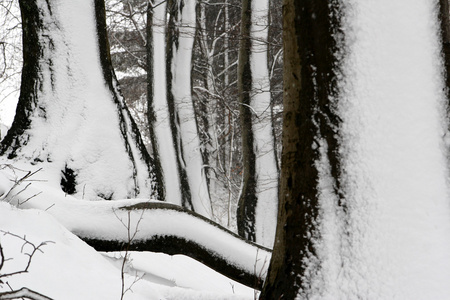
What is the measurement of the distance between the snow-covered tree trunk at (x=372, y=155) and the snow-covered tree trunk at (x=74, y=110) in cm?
307

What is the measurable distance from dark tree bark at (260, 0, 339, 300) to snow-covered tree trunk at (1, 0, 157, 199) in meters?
2.92

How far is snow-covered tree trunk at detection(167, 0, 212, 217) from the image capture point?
10375 millimetres

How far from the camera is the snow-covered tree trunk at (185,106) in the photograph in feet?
34.0

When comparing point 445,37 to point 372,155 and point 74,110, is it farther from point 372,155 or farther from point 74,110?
point 74,110

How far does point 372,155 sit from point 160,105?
8.27 meters

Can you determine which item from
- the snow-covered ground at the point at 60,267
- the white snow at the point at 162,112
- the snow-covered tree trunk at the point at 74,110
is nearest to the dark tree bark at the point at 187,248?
the snow-covered ground at the point at 60,267

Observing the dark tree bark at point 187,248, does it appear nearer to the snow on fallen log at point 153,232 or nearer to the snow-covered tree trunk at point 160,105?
the snow on fallen log at point 153,232

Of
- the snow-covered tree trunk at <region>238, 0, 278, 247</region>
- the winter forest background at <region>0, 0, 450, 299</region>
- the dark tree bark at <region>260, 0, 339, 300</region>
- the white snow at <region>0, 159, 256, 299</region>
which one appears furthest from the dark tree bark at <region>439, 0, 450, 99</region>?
the snow-covered tree trunk at <region>238, 0, 278, 247</region>

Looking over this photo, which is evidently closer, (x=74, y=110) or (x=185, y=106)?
(x=74, y=110)

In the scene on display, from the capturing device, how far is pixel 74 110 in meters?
5.23

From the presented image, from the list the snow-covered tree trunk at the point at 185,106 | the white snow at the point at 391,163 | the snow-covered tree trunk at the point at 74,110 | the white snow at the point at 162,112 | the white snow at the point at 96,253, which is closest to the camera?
the white snow at the point at 391,163

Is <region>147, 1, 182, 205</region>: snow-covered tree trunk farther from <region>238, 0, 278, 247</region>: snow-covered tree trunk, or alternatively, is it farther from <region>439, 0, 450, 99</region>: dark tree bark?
<region>439, 0, 450, 99</region>: dark tree bark

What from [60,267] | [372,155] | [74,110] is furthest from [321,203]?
[74,110]

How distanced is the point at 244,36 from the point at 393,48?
5.31 meters
